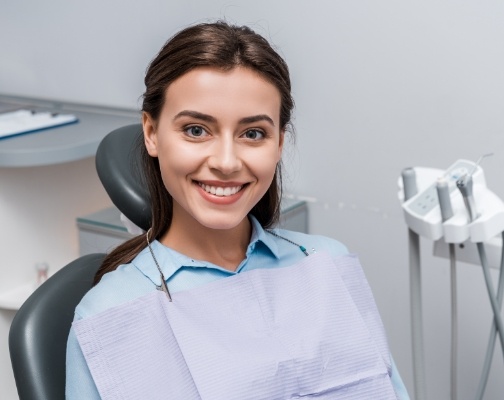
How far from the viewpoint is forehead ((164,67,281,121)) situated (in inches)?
42.3

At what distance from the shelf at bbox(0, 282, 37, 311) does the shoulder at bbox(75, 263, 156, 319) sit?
104 centimetres

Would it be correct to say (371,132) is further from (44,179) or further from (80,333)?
(80,333)

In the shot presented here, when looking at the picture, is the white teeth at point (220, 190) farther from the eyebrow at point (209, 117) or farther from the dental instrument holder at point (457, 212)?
the dental instrument holder at point (457, 212)

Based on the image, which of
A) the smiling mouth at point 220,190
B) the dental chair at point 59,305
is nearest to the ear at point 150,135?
the smiling mouth at point 220,190

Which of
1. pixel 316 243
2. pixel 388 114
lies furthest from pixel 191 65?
pixel 388 114

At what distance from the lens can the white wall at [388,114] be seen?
182 cm

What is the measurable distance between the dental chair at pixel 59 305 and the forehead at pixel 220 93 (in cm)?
31

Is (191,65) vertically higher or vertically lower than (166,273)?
higher

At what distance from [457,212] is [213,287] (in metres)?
0.57

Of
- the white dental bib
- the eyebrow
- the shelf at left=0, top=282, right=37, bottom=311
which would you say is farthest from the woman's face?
the shelf at left=0, top=282, right=37, bottom=311

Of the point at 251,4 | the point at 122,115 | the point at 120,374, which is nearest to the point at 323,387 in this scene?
the point at 120,374

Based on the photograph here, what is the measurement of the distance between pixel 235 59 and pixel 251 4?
1.04 meters

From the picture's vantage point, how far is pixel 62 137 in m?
2.23

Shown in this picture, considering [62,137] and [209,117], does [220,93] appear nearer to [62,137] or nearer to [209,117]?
A: [209,117]
